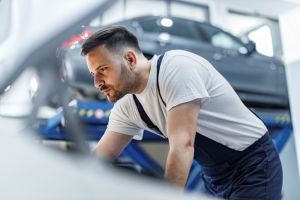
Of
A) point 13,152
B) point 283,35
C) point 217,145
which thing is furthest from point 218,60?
point 13,152

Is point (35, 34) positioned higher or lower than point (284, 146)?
higher

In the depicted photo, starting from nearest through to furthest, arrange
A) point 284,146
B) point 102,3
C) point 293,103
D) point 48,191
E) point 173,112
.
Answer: point 48,191
point 102,3
point 173,112
point 293,103
point 284,146

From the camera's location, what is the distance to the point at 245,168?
1070 millimetres

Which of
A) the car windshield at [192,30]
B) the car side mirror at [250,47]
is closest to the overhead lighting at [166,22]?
the car windshield at [192,30]

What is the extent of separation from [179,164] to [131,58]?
260 millimetres

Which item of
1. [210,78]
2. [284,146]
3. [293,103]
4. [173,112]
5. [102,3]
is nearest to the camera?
[102,3]

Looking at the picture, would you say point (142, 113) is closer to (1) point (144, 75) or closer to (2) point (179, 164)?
(1) point (144, 75)

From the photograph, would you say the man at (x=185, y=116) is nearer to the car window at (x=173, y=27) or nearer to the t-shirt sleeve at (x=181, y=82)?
the t-shirt sleeve at (x=181, y=82)

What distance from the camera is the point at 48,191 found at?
0.39 meters

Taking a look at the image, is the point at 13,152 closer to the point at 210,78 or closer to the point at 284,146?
the point at 210,78

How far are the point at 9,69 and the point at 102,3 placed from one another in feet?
0.45

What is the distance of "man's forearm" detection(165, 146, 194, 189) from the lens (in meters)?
0.77

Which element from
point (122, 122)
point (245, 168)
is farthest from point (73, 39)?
point (245, 168)

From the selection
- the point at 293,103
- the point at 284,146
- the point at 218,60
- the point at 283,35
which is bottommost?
the point at 284,146
